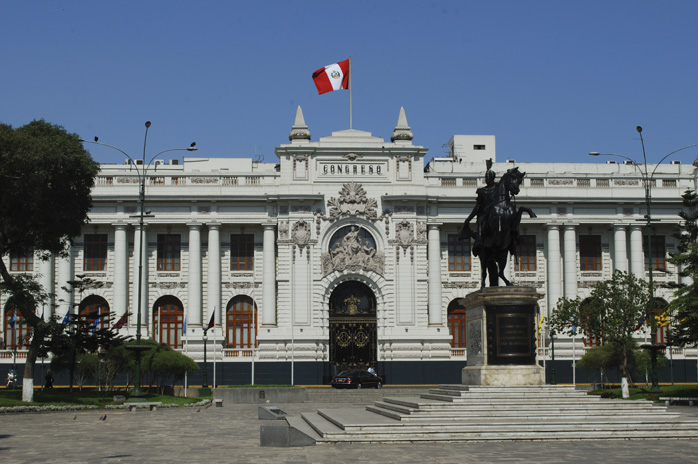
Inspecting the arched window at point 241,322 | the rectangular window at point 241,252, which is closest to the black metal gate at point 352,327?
the arched window at point 241,322

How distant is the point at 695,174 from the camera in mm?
67125

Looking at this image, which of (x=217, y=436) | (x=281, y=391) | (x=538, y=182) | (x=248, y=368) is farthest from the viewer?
(x=538, y=182)

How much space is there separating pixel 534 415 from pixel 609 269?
144ft

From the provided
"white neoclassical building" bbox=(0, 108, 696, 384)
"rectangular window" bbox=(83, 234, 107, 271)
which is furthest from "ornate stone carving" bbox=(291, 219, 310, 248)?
"rectangular window" bbox=(83, 234, 107, 271)

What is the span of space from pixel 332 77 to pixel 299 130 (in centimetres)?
447

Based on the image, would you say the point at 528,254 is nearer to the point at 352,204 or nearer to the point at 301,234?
the point at 352,204

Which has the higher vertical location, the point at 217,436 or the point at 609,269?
the point at 609,269

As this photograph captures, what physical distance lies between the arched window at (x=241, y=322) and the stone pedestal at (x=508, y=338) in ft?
125

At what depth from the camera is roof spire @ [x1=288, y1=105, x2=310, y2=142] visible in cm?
6450

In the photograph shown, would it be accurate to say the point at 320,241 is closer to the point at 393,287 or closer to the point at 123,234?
the point at 393,287

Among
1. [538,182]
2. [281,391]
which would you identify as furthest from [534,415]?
[538,182]

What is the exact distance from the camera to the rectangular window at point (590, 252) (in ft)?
219

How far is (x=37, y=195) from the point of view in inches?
1624

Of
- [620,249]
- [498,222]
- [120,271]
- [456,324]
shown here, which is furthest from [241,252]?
[498,222]
